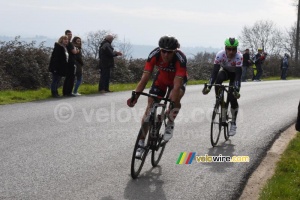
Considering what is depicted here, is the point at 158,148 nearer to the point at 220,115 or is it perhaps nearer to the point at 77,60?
the point at 220,115

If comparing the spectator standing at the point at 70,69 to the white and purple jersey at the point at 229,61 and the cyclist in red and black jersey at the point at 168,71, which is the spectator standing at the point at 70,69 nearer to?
the white and purple jersey at the point at 229,61

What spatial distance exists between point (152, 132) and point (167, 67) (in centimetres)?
115

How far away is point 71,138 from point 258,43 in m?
109

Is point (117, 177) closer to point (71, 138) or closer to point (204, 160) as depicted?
point (204, 160)

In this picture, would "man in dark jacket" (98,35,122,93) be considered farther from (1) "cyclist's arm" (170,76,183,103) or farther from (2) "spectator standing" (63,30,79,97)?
(1) "cyclist's arm" (170,76,183,103)

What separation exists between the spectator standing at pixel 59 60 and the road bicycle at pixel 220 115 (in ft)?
21.9

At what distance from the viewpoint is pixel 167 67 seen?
22.3 ft

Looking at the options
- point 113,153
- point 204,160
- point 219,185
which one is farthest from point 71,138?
point 219,185

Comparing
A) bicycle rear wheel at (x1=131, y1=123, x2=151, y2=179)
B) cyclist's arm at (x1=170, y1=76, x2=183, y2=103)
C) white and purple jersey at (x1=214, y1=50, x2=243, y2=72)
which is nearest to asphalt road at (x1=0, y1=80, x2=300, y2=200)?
bicycle rear wheel at (x1=131, y1=123, x2=151, y2=179)

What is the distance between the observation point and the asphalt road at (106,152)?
5539 mm

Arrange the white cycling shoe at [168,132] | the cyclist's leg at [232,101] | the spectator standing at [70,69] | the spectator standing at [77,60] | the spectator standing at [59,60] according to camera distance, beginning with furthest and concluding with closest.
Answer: the spectator standing at [77,60]
the spectator standing at [70,69]
the spectator standing at [59,60]
the cyclist's leg at [232,101]
the white cycling shoe at [168,132]

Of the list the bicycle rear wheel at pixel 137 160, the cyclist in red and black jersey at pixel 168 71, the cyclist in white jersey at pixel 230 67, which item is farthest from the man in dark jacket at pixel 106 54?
the bicycle rear wheel at pixel 137 160

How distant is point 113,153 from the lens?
24.0ft

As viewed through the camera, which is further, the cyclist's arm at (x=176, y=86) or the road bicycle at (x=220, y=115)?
the road bicycle at (x=220, y=115)
